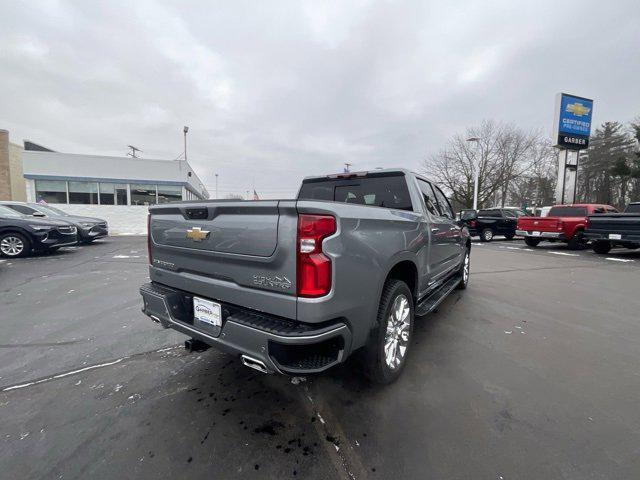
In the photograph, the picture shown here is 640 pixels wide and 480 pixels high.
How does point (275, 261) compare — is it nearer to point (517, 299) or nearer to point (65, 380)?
point (65, 380)

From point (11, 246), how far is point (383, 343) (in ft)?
34.9

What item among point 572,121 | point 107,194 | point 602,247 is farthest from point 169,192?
point 572,121

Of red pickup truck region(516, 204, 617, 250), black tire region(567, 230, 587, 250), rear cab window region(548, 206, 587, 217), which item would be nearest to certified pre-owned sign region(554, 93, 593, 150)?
red pickup truck region(516, 204, 617, 250)

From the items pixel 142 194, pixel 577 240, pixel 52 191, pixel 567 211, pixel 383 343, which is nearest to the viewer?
pixel 383 343

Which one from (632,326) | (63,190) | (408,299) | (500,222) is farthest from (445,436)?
(63,190)

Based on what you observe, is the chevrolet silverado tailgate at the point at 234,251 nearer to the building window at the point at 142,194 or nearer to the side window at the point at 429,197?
the side window at the point at 429,197

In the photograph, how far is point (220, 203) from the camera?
84.9 inches

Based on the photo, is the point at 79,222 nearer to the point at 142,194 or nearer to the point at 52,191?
the point at 142,194

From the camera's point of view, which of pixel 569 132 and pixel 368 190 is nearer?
pixel 368 190

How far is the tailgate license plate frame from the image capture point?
83.0 inches

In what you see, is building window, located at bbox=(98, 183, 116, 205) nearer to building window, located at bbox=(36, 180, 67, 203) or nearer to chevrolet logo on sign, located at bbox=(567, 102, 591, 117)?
building window, located at bbox=(36, 180, 67, 203)

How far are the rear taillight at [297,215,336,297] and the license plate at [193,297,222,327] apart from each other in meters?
0.70

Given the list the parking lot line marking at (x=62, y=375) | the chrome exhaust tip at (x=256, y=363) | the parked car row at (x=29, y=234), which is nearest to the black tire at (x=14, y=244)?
the parked car row at (x=29, y=234)

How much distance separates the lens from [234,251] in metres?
2.01
